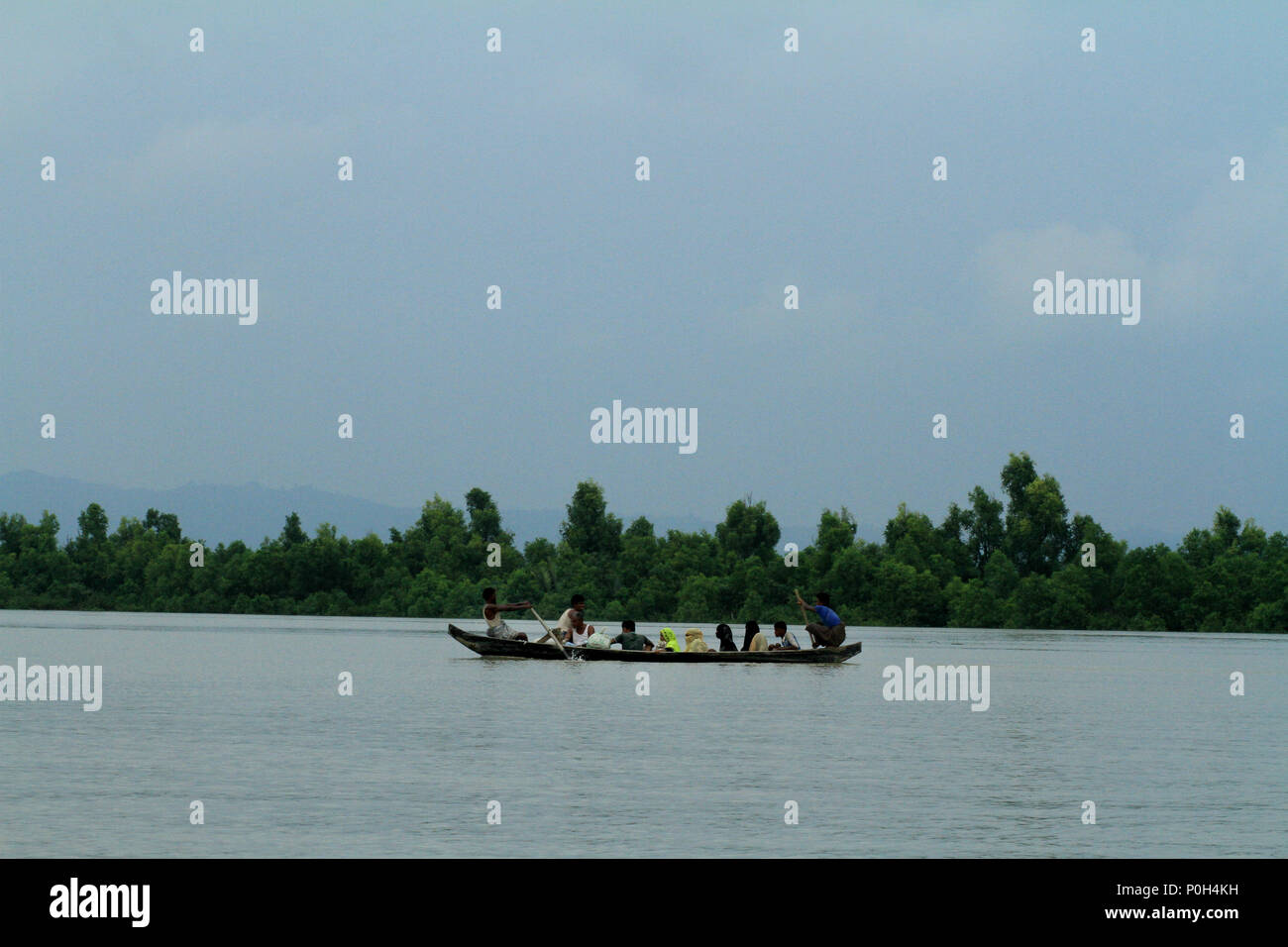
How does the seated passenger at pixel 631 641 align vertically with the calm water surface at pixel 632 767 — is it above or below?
above

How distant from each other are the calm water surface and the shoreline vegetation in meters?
61.5

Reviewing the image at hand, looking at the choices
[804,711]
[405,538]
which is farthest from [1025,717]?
[405,538]

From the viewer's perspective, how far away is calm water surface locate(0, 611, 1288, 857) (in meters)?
17.7

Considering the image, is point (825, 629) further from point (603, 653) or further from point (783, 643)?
point (603, 653)

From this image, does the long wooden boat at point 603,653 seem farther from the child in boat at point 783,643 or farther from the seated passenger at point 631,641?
the seated passenger at point 631,641

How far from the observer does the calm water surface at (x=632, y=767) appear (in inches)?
697

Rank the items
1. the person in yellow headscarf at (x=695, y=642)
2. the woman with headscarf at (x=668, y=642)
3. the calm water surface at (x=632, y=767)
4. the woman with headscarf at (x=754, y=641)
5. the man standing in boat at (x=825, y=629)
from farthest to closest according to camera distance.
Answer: the man standing in boat at (x=825, y=629) < the woman with headscarf at (x=668, y=642) < the person in yellow headscarf at (x=695, y=642) < the woman with headscarf at (x=754, y=641) < the calm water surface at (x=632, y=767)

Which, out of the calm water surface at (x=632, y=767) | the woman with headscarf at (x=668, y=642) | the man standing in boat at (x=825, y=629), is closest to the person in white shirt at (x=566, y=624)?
the calm water surface at (x=632, y=767)

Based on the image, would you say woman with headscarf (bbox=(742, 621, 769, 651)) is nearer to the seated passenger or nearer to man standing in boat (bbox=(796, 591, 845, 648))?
man standing in boat (bbox=(796, 591, 845, 648))

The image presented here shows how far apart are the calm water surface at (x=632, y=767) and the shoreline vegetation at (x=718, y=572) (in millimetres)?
61495

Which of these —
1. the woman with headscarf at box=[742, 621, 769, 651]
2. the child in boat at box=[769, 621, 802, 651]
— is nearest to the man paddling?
the woman with headscarf at box=[742, 621, 769, 651]

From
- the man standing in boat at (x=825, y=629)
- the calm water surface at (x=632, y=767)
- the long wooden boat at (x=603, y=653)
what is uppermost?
the man standing in boat at (x=825, y=629)
